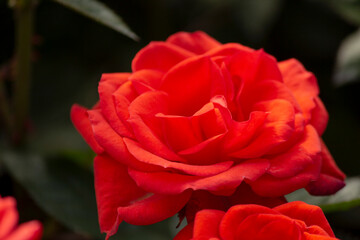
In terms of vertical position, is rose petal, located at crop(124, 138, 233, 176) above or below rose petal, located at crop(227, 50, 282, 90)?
below

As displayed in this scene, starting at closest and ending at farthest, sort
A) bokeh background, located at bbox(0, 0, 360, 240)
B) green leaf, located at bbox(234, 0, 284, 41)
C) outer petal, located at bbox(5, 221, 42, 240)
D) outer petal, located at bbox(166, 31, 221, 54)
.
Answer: outer petal, located at bbox(5, 221, 42, 240) → outer petal, located at bbox(166, 31, 221, 54) → bokeh background, located at bbox(0, 0, 360, 240) → green leaf, located at bbox(234, 0, 284, 41)

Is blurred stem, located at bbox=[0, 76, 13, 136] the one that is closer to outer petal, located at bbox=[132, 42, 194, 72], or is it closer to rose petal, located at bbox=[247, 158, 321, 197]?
outer petal, located at bbox=[132, 42, 194, 72]

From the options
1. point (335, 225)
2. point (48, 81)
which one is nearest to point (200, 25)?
point (48, 81)

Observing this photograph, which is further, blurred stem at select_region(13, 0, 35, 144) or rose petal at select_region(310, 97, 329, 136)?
blurred stem at select_region(13, 0, 35, 144)

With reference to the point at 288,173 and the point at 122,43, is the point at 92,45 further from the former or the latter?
the point at 288,173

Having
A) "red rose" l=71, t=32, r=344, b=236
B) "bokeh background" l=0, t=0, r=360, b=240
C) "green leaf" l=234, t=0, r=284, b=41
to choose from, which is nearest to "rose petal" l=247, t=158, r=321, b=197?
"red rose" l=71, t=32, r=344, b=236

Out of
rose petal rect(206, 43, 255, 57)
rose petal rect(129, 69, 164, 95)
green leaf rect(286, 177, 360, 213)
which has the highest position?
rose petal rect(206, 43, 255, 57)

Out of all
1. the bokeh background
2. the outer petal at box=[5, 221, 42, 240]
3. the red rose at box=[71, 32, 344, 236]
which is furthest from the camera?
the bokeh background

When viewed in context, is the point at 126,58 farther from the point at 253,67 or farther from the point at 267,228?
the point at 267,228
